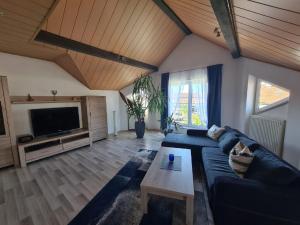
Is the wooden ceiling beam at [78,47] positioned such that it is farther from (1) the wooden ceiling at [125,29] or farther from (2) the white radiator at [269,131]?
(2) the white radiator at [269,131]

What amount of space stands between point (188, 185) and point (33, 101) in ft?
12.5

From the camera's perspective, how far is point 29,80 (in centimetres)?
338

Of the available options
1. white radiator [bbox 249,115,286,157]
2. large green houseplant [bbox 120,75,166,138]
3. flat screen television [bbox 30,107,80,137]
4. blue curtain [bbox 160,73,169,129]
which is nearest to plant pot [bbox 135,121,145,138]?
large green houseplant [bbox 120,75,166,138]

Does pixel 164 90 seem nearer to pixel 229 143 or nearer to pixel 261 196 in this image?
pixel 229 143

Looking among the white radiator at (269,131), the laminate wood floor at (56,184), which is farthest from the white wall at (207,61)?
the laminate wood floor at (56,184)

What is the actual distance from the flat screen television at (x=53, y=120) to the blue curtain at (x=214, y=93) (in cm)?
399

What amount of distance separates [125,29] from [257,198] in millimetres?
3573

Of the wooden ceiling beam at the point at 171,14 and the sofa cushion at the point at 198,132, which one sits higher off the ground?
the wooden ceiling beam at the point at 171,14

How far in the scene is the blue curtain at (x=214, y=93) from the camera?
4227mm

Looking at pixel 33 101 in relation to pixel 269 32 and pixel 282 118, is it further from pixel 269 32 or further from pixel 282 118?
pixel 282 118

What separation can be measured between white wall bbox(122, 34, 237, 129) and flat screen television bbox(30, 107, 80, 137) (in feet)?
11.4

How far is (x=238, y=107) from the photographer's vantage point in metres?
3.96

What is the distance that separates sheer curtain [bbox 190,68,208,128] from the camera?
455 centimetres

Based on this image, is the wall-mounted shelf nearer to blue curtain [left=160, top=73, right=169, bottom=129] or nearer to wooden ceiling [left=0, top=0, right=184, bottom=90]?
wooden ceiling [left=0, top=0, right=184, bottom=90]
